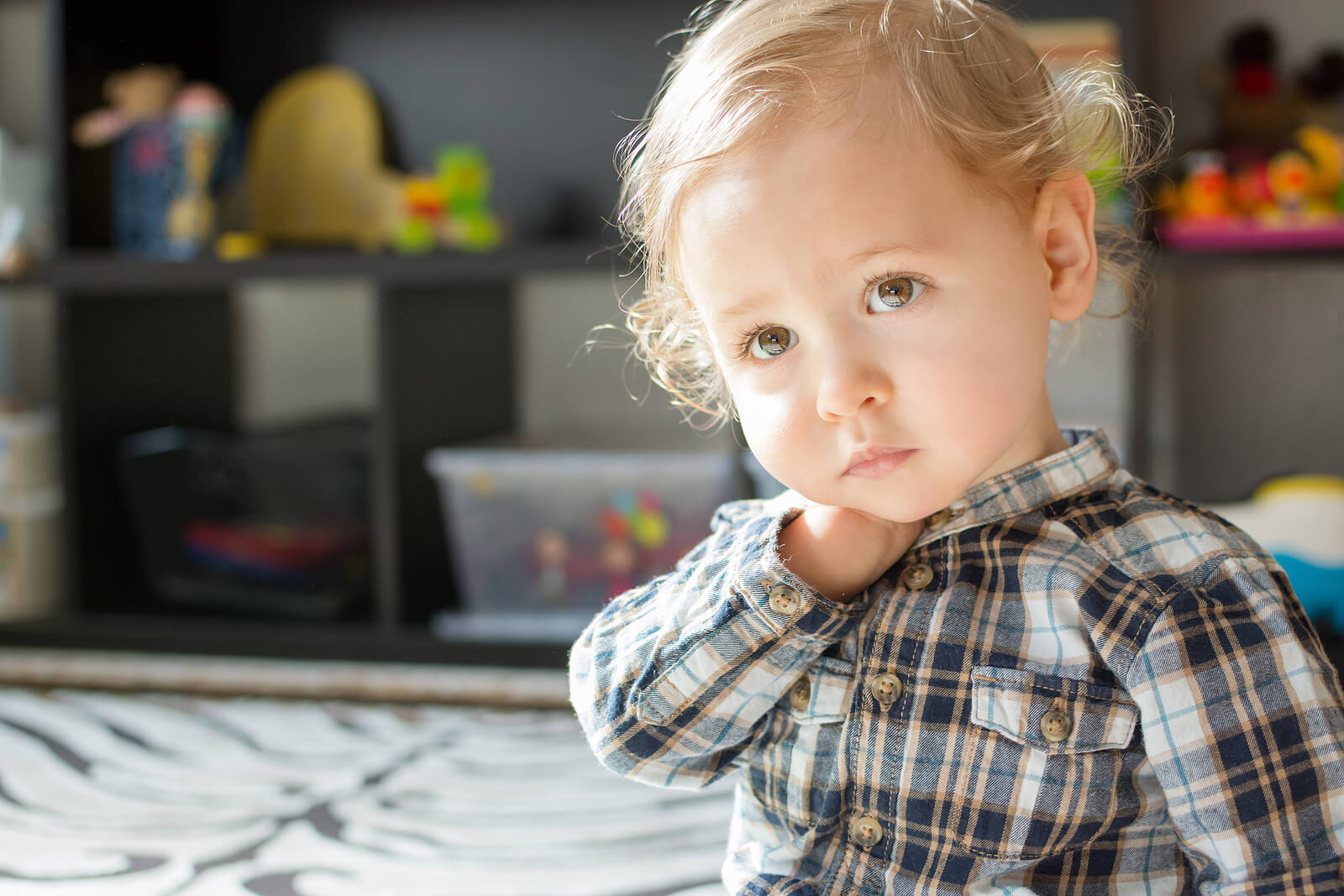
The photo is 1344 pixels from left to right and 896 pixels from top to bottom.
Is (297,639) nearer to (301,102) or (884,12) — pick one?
(301,102)

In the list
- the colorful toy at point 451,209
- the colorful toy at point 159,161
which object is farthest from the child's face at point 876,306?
the colorful toy at point 159,161

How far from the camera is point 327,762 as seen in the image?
1.20 metres

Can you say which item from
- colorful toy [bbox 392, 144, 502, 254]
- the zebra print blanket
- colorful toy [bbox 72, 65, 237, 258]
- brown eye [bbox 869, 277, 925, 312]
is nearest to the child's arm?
brown eye [bbox 869, 277, 925, 312]

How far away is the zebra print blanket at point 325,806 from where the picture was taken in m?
0.92

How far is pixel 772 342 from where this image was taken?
1.86 feet

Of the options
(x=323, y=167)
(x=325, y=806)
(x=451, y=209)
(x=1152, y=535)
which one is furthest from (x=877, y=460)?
(x=323, y=167)

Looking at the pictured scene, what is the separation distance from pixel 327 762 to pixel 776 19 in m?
0.88

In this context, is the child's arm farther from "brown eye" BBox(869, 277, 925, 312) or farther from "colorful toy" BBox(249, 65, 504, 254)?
"colorful toy" BBox(249, 65, 504, 254)

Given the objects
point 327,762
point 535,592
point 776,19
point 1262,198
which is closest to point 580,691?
point 776,19

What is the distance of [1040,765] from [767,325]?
0.24 m

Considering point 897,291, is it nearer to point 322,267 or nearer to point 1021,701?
point 1021,701

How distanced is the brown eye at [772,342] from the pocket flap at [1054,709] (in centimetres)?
18

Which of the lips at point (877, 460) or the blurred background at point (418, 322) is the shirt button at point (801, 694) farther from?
the blurred background at point (418, 322)

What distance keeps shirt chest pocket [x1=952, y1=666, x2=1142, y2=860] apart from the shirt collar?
0.25 ft
